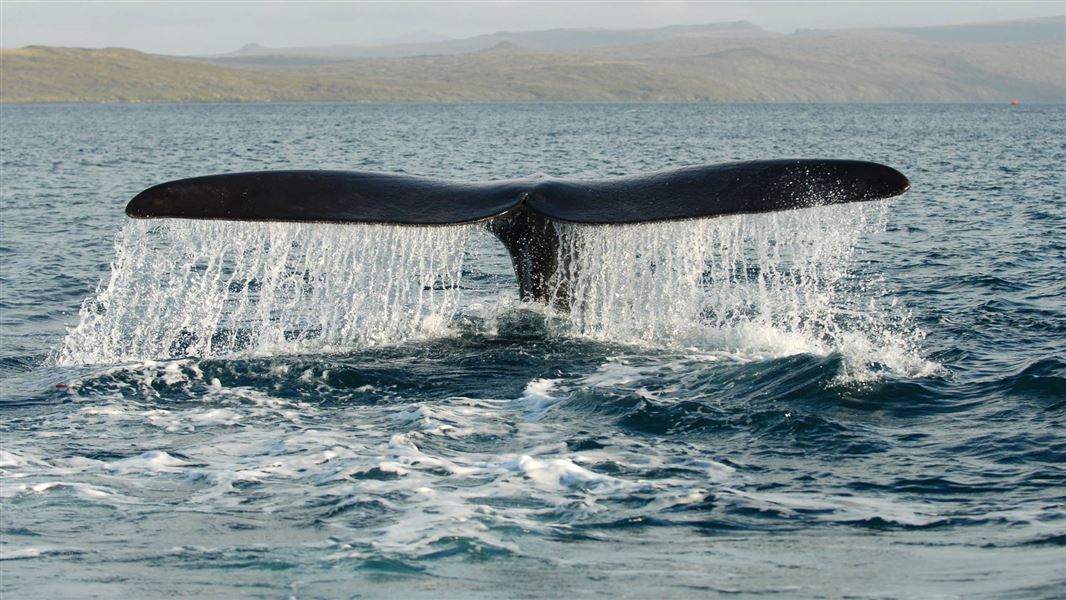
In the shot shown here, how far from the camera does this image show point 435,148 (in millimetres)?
51500

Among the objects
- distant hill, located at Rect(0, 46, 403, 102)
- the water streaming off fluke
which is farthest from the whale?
distant hill, located at Rect(0, 46, 403, 102)

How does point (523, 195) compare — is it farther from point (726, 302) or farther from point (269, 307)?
point (726, 302)

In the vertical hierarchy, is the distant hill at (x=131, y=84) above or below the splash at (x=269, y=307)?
above

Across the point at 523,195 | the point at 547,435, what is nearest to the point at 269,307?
the point at 523,195

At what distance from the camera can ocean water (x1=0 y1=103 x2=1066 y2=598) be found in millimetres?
5602

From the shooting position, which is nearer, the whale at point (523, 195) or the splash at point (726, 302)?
the whale at point (523, 195)

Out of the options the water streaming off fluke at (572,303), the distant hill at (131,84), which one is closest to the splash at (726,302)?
the water streaming off fluke at (572,303)

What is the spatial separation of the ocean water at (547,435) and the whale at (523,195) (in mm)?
214

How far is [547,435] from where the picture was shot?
774 cm

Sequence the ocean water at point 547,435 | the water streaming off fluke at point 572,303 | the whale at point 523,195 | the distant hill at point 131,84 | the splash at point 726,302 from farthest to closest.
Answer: the distant hill at point 131,84 → the water streaming off fluke at point 572,303 → the splash at point 726,302 → the whale at point 523,195 → the ocean water at point 547,435

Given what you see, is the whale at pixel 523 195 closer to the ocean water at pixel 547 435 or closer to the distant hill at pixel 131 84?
the ocean water at pixel 547 435

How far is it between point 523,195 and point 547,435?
5.35 ft

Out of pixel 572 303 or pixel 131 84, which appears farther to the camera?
pixel 131 84

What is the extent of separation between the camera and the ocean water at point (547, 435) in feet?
18.4
